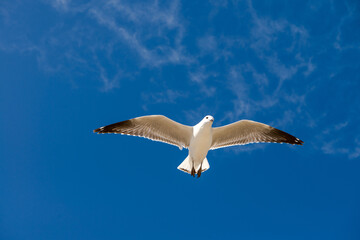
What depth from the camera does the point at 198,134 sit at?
28.6ft

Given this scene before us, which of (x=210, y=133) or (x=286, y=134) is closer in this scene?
(x=210, y=133)

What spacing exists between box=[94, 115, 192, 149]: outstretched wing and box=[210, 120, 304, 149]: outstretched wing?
858mm

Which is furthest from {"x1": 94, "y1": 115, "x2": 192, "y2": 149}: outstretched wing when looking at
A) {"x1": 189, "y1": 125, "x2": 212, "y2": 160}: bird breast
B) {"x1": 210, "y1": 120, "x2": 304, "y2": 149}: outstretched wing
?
{"x1": 210, "y1": 120, "x2": 304, "y2": 149}: outstretched wing

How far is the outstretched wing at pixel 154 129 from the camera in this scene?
28.8ft

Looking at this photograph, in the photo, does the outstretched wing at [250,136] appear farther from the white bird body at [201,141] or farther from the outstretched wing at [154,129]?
the outstretched wing at [154,129]

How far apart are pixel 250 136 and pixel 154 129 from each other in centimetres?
258

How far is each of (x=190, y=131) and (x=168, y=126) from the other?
0.59 meters

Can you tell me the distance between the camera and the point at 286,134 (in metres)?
9.38

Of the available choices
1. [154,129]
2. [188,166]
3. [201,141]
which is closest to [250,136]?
[201,141]

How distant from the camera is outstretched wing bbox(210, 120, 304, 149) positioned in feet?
30.4

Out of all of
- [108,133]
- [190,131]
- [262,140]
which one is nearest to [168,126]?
[190,131]

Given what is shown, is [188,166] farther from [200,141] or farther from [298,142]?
[298,142]

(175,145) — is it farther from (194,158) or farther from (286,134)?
(286,134)

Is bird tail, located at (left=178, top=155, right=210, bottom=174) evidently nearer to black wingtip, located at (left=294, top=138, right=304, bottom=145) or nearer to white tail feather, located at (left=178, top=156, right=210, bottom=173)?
white tail feather, located at (left=178, top=156, right=210, bottom=173)
